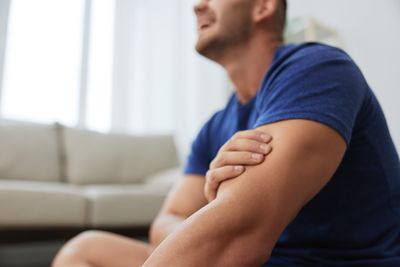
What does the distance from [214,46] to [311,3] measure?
982mm

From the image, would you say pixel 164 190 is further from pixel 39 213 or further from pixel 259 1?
pixel 259 1

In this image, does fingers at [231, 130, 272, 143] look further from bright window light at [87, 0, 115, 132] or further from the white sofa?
bright window light at [87, 0, 115, 132]

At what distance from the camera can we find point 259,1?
88cm

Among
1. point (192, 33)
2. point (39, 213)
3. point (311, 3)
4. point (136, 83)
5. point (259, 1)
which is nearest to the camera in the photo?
point (259, 1)

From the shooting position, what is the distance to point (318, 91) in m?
0.52

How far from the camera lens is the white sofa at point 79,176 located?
1.47 meters

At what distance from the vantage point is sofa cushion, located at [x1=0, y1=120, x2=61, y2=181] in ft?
6.36

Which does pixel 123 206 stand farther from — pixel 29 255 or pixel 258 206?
pixel 258 206

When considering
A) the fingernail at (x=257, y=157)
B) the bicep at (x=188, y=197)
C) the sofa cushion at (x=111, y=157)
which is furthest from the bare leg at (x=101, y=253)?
the sofa cushion at (x=111, y=157)

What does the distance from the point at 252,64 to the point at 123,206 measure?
1.04 m

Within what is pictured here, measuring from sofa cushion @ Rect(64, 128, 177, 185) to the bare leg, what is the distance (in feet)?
4.20

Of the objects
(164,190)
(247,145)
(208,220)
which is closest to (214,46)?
(247,145)

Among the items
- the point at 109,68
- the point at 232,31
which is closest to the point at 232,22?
the point at 232,31

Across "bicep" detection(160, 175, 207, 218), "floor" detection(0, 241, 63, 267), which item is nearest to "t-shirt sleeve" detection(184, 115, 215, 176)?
"bicep" detection(160, 175, 207, 218)
